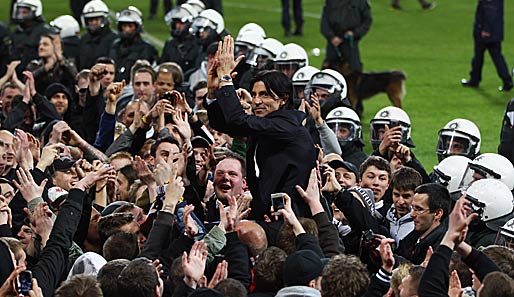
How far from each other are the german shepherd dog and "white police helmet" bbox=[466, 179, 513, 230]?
7.90 metres

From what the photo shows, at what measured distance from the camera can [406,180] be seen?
366 inches

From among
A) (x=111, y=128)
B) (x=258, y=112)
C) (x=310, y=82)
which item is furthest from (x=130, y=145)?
(x=258, y=112)

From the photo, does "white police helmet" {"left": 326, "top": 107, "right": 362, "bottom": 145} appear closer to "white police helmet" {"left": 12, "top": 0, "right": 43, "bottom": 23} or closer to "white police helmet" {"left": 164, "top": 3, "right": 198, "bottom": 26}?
"white police helmet" {"left": 164, "top": 3, "right": 198, "bottom": 26}

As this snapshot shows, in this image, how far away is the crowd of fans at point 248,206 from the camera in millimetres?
6594

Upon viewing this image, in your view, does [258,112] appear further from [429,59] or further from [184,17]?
[429,59]

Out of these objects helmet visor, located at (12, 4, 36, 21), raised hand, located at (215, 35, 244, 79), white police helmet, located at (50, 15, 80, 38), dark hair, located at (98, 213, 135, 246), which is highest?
raised hand, located at (215, 35, 244, 79)

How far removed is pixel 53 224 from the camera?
770cm

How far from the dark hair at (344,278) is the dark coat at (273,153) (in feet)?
4.99

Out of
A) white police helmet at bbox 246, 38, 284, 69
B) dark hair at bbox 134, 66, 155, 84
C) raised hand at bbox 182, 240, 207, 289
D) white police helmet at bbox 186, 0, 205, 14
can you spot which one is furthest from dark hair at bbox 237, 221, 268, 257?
white police helmet at bbox 186, 0, 205, 14

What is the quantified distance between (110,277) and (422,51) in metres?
17.9

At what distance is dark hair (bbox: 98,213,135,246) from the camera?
317 inches

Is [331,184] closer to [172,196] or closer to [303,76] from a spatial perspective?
[172,196]

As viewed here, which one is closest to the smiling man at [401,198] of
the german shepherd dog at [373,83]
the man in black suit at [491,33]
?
the german shepherd dog at [373,83]

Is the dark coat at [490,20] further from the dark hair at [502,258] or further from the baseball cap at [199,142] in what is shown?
the dark hair at [502,258]
